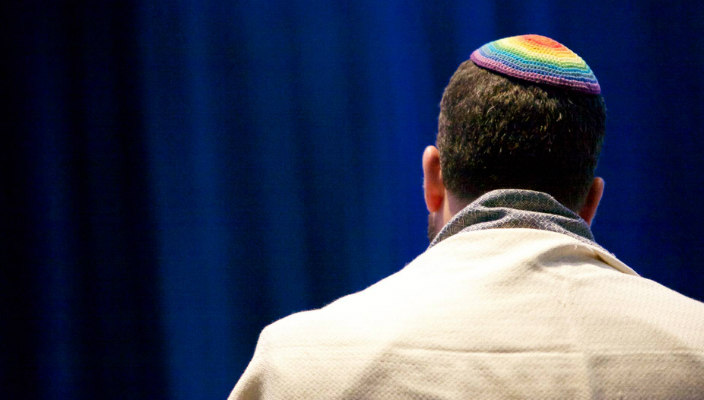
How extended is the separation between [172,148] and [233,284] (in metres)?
0.40

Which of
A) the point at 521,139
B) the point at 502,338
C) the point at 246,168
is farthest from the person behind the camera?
the point at 246,168

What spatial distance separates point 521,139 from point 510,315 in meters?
0.21

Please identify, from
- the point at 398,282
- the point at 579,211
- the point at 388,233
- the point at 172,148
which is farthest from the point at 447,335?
the point at 172,148

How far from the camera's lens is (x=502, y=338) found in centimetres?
70

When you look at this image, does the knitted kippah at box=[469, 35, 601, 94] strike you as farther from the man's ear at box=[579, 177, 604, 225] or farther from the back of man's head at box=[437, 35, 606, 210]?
the man's ear at box=[579, 177, 604, 225]

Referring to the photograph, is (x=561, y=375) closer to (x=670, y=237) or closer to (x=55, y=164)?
(x=670, y=237)

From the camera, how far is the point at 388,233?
6.54 ft

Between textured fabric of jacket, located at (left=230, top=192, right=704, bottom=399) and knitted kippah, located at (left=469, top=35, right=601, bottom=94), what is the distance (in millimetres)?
206

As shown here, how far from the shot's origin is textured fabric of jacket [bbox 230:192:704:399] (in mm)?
691

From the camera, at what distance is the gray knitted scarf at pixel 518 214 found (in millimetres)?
779

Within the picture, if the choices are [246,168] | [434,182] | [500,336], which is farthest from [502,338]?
[246,168]

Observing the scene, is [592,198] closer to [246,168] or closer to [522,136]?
[522,136]

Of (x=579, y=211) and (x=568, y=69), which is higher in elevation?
(x=568, y=69)

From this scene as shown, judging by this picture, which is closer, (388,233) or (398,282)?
(398,282)
